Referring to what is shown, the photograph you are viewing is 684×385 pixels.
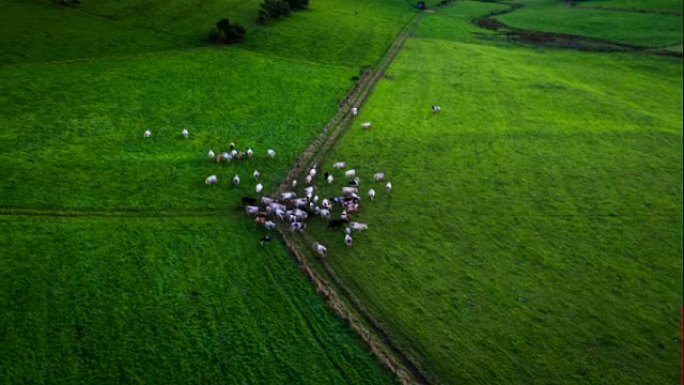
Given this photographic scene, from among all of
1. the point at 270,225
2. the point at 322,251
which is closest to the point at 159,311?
the point at 270,225

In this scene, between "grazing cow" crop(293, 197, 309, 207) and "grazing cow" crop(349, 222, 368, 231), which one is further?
"grazing cow" crop(293, 197, 309, 207)

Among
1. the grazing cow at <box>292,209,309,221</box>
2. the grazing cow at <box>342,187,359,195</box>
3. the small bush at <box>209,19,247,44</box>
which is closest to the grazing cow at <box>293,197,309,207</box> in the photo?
the grazing cow at <box>292,209,309,221</box>

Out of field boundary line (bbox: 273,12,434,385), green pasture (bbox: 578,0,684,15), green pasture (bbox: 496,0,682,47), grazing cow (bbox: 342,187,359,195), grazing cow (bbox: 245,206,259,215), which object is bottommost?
field boundary line (bbox: 273,12,434,385)

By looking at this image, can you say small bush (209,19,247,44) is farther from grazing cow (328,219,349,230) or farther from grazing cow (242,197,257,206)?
grazing cow (328,219,349,230)

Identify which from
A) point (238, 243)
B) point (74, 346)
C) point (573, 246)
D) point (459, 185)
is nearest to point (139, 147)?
point (238, 243)

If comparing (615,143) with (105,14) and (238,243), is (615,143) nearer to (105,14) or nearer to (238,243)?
(238,243)

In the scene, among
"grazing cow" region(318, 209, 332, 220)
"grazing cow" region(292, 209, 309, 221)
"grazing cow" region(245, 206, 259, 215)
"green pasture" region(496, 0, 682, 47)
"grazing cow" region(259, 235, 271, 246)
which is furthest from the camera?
"green pasture" region(496, 0, 682, 47)

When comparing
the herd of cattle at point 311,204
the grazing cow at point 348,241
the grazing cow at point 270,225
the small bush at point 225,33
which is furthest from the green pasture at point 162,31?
the grazing cow at point 348,241
